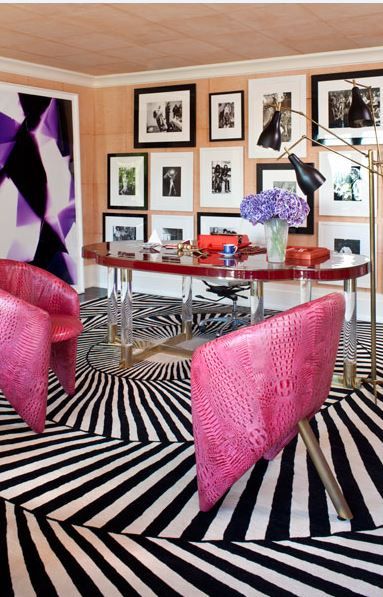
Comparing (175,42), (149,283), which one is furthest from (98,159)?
(175,42)

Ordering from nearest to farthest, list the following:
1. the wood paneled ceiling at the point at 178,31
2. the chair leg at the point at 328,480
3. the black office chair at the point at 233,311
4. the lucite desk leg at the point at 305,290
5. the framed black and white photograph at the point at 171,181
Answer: the chair leg at the point at 328,480, the lucite desk leg at the point at 305,290, the wood paneled ceiling at the point at 178,31, the black office chair at the point at 233,311, the framed black and white photograph at the point at 171,181

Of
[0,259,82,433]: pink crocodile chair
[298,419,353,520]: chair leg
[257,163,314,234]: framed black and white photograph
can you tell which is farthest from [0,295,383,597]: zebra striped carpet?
[257,163,314,234]: framed black and white photograph

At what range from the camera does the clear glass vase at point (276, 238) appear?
416 centimetres

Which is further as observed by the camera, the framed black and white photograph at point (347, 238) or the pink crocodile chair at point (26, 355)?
the framed black and white photograph at point (347, 238)

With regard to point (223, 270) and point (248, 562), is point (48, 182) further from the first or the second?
point (248, 562)

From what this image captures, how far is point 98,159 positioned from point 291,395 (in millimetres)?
5954

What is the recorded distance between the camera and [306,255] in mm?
4223

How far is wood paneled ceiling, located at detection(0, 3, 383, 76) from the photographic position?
460 centimetres

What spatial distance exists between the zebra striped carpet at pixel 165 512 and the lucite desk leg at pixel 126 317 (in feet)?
2.27

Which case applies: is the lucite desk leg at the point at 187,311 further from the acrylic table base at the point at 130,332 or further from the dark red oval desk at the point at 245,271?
the dark red oval desk at the point at 245,271

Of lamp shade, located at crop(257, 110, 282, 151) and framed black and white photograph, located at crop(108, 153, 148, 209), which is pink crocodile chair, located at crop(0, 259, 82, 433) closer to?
lamp shade, located at crop(257, 110, 282, 151)

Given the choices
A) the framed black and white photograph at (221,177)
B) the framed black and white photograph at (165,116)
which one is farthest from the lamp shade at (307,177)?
the framed black and white photograph at (165,116)

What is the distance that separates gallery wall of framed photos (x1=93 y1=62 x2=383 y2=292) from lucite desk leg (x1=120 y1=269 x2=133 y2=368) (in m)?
2.53

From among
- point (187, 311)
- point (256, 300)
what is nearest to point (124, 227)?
point (187, 311)
